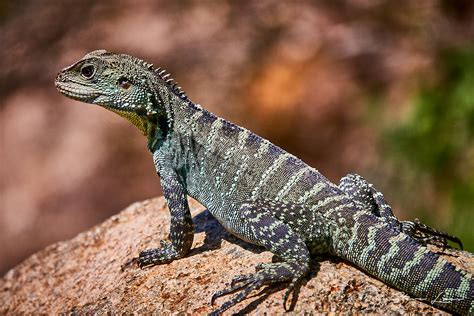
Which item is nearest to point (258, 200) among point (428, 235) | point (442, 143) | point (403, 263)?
point (403, 263)

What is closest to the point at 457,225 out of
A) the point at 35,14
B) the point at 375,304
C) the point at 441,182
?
the point at 441,182

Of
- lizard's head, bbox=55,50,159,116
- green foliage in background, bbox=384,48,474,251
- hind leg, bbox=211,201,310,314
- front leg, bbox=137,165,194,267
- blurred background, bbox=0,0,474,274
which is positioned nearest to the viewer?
hind leg, bbox=211,201,310,314

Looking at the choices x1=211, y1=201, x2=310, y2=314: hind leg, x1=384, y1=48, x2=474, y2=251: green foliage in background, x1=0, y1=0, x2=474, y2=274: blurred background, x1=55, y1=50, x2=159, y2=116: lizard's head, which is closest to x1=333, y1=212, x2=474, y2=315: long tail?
x1=211, y1=201, x2=310, y2=314: hind leg

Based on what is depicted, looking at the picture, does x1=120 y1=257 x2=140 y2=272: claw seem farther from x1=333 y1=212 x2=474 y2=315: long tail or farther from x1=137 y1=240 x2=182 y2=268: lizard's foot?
x1=333 y1=212 x2=474 y2=315: long tail

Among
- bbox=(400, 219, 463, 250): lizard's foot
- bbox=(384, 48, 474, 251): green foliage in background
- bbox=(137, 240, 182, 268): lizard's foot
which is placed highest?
bbox=(384, 48, 474, 251): green foliage in background

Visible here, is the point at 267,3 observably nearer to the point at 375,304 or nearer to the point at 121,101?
the point at 121,101

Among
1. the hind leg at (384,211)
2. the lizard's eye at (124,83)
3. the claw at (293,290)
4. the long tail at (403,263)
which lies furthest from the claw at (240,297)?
the lizard's eye at (124,83)

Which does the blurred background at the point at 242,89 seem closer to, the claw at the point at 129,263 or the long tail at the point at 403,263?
the long tail at the point at 403,263

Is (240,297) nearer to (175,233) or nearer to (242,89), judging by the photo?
(175,233)
